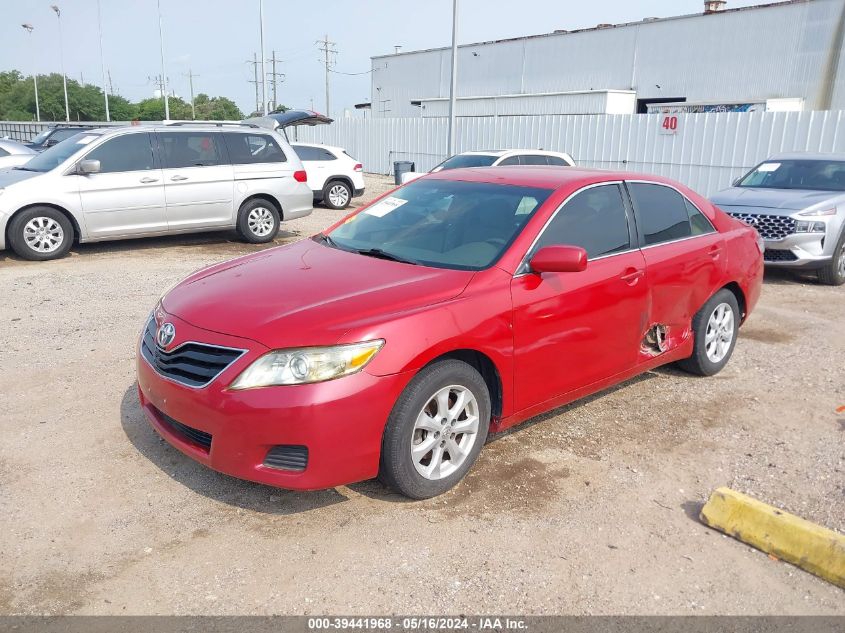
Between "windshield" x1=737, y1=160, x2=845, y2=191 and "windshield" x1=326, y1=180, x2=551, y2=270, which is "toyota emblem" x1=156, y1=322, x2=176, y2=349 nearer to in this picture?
"windshield" x1=326, y1=180, x2=551, y2=270

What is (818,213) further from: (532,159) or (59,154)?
(59,154)

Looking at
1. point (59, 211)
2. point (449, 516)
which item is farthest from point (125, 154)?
point (449, 516)

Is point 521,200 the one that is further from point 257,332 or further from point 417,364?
point 257,332

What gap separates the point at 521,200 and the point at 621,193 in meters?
0.84

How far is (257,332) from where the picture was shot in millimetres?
3398

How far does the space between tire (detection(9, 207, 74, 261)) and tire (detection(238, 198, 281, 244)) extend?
2468 mm

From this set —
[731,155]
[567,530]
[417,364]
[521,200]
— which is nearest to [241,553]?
[417,364]

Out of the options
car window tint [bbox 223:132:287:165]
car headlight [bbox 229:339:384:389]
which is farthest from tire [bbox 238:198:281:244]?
car headlight [bbox 229:339:384:389]

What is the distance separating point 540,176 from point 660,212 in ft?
3.22

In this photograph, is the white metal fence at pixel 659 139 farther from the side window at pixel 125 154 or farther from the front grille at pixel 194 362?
the front grille at pixel 194 362

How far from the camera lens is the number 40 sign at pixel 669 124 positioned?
733 inches

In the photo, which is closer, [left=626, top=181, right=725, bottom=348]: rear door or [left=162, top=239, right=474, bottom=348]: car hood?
[left=162, top=239, right=474, bottom=348]: car hood

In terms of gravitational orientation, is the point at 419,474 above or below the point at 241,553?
above

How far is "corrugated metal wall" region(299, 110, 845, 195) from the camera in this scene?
1645cm
